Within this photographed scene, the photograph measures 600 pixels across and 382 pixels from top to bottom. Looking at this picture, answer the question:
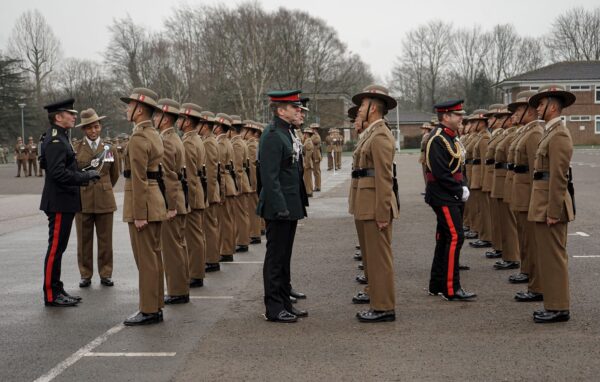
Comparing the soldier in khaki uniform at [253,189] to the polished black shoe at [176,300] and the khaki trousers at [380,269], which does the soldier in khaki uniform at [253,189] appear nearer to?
the polished black shoe at [176,300]

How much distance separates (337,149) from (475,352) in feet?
106

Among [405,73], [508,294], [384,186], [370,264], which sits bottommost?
[508,294]

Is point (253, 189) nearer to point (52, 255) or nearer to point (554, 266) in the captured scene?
point (52, 255)

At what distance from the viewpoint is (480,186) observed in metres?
11.9

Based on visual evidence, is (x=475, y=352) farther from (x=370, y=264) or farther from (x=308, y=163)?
(x=308, y=163)

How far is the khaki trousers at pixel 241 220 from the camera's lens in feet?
37.5

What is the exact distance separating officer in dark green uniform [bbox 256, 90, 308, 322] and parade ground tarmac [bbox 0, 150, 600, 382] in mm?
299

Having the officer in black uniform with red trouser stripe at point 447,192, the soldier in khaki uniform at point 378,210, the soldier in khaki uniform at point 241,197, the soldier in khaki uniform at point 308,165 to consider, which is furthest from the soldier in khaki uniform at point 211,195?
the soldier in khaki uniform at point 308,165

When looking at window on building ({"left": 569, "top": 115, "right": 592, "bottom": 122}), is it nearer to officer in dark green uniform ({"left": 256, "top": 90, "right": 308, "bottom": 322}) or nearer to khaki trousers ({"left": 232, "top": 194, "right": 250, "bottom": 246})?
khaki trousers ({"left": 232, "top": 194, "right": 250, "bottom": 246})

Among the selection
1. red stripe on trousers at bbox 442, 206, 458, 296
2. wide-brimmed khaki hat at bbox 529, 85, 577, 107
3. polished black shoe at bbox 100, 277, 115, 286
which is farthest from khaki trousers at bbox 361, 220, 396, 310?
polished black shoe at bbox 100, 277, 115, 286

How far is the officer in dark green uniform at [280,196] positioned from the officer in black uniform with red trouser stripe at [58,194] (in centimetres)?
228

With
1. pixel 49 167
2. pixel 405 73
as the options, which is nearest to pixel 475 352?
pixel 49 167

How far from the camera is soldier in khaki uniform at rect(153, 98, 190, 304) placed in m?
7.59

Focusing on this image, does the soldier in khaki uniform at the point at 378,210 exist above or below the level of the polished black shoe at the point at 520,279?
above
